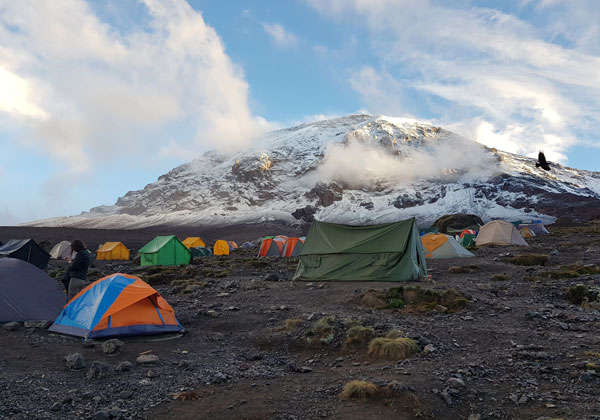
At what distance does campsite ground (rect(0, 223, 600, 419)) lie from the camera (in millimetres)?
5465

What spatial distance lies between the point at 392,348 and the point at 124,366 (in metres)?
4.78

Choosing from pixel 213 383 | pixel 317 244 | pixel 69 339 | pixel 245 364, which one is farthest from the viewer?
pixel 317 244

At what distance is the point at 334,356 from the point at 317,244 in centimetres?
1081

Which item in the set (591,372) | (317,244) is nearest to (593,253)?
(317,244)

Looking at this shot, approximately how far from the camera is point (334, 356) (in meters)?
8.10

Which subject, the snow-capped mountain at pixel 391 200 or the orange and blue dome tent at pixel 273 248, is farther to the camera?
the snow-capped mountain at pixel 391 200

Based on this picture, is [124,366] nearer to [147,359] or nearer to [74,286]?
[147,359]

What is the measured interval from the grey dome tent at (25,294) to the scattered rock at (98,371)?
448 cm

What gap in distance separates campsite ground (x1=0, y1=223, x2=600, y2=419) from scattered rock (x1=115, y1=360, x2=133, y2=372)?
5.5 inches

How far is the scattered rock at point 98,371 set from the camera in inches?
266

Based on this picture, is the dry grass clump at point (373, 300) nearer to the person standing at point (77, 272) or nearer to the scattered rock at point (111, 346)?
the scattered rock at point (111, 346)

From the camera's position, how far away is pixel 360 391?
5.78 metres

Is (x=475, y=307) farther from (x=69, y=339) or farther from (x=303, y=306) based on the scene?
(x=69, y=339)

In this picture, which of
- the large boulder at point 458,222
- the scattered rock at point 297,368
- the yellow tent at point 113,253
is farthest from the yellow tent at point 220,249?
the large boulder at point 458,222
